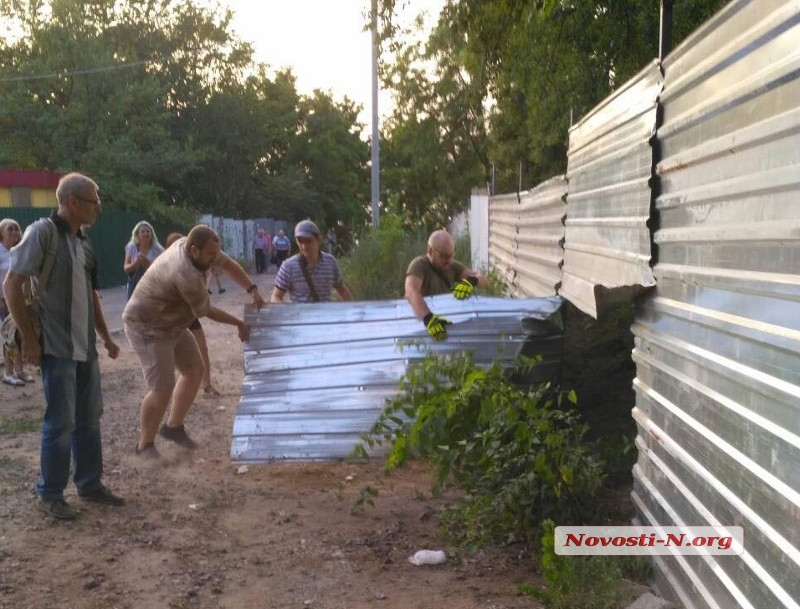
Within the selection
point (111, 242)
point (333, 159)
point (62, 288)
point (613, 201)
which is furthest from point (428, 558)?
point (333, 159)

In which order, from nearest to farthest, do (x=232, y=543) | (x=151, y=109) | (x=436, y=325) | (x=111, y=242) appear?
(x=232, y=543)
(x=436, y=325)
(x=111, y=242)
(x=151, y=109)

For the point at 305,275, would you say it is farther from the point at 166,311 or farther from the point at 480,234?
the point at 480,234

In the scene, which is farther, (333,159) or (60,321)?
(333,159)

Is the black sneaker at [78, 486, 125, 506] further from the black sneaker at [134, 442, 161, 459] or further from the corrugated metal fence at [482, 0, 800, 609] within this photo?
the corrugated metal fence at [482, 0, 800, 609]

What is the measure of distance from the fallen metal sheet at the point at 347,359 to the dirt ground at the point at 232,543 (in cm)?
39

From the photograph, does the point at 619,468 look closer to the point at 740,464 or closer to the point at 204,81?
the point at 740,464

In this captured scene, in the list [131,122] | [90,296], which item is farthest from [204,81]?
[90,296]

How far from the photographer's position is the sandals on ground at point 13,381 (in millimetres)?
9680

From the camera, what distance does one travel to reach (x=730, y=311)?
3.20m

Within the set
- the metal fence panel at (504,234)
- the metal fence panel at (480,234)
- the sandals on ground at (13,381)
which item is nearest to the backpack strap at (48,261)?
the sandals on ground at (13,381)

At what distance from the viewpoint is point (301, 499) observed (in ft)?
19.2

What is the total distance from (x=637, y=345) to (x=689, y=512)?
1.11 metres

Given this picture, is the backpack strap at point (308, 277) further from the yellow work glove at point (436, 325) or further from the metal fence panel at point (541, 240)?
the metal fence panel at point (541, 240)

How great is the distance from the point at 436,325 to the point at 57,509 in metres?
2.36
